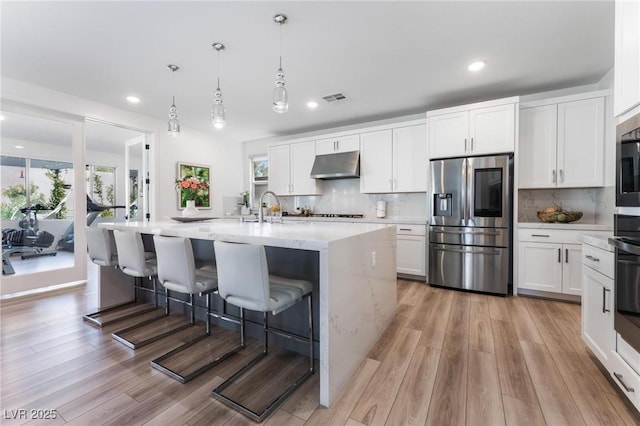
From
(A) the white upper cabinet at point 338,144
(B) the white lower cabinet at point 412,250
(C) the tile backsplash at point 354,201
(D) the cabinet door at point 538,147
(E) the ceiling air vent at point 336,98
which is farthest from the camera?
(A) the white upper cabinet at point 338,144

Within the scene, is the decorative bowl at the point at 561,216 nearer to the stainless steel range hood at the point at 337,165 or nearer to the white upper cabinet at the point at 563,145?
the white upper cabinet at the point at 563,145

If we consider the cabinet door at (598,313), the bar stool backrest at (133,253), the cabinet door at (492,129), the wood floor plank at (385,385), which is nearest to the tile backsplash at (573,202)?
the cabinet door at (492,129)

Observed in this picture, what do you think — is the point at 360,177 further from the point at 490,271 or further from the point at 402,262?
the point at 490,271

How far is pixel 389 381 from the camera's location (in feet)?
5.72

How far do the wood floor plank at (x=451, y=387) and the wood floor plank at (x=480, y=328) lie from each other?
0.09m

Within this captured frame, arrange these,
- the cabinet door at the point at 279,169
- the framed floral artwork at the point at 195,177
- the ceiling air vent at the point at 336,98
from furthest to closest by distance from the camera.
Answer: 1. the cabinet door at the point at 279,169
2. the framed floral artwork at the point at 195,177
3. the ceiling air vent at the point at 336,98

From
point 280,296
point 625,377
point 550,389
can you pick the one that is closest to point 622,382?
point 625,377

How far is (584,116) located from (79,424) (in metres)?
5.07

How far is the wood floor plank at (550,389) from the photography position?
143 cm

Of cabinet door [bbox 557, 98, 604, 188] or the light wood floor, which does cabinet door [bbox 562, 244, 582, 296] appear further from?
cabinet door [bbox 557, 98, 604, 188]

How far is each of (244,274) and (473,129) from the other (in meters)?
3.40

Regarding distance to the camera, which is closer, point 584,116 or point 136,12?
point 136,12

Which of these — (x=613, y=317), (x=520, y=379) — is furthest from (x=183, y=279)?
(x=613, y=317)

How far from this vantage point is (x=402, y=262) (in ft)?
13.4
